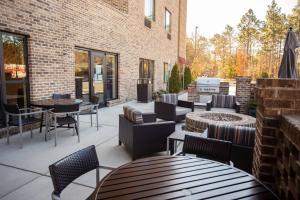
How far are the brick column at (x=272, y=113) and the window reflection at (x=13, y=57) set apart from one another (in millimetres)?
5659

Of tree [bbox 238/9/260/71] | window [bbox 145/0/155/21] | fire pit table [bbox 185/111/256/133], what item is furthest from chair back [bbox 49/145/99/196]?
tree [bbox 238/9/260/71]

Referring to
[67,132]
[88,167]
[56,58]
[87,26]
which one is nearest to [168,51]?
[87,26]

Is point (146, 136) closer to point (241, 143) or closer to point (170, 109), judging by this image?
point (241, 143)

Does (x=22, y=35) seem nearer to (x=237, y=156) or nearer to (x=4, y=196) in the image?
(x=4, y=196)

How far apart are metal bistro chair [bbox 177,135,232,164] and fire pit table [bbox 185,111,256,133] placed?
7.00 ft

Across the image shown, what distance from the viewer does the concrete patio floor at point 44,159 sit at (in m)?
2.90

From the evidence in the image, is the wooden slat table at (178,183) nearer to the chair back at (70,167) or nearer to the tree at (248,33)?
the chair back at (70,167)

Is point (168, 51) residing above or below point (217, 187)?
above

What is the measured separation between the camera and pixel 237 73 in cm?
3175

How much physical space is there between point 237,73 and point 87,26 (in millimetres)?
27814

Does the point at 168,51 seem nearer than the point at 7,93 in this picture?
No

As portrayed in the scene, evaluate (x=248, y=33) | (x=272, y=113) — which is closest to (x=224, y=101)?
(x=272, y=113)

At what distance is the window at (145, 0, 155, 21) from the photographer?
43.3ft

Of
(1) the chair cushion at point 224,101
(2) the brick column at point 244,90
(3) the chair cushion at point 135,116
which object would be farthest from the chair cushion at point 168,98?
(3) the chair cushion at point 135,116
